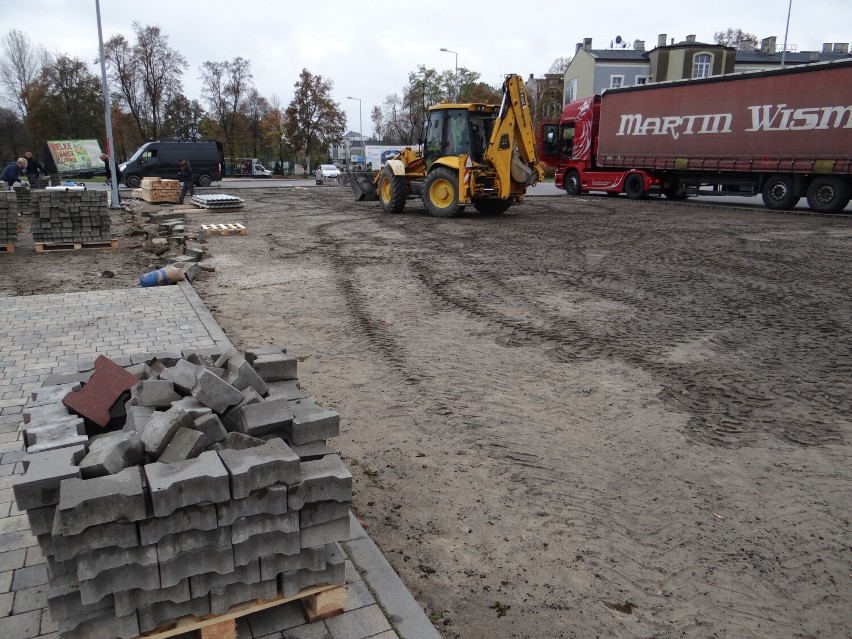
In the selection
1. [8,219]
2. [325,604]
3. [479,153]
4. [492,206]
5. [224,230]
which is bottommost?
[325,604]

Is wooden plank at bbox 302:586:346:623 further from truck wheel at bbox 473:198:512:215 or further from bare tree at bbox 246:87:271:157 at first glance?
bare tree at bbox 246:87:271:157

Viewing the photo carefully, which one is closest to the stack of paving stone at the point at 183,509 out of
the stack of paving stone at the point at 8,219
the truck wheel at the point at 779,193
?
the stack of paving stone at the point at 8,219

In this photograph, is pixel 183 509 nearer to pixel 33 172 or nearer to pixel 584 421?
pixel 584 421

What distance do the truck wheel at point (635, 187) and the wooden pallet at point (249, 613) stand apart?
86.3 ft

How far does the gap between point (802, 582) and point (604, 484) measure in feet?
4.39

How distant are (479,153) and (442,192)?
173cm

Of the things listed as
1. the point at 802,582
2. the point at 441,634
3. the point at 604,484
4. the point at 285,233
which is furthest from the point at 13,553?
the point at 285,233

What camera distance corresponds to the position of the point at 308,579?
3.10 metres

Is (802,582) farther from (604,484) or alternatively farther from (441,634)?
(441,634)

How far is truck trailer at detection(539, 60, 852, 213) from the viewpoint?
2006 cm

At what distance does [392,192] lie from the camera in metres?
21.2

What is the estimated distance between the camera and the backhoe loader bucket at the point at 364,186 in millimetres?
25045

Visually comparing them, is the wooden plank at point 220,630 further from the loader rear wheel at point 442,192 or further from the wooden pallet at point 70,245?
the loader rear wheel at point 442,192

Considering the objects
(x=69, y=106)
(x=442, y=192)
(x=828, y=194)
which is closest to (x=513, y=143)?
(x=442, y=192)
